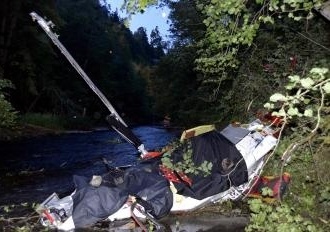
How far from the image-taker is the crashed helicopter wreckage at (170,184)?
7137 millimetres

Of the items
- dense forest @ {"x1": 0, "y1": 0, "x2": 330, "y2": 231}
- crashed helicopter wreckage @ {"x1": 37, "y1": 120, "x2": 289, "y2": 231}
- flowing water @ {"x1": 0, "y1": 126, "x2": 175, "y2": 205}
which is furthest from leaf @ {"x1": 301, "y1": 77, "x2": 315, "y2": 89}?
flowing water @ {"x1": 0, "y1": 126, "x2": 175, "y2": 205}

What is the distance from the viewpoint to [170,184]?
25.0 feet

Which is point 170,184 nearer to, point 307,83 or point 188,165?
point 188,165

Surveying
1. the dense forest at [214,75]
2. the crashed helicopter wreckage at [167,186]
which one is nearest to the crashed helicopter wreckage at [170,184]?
the crashed helicopter wreckage at [167,186]

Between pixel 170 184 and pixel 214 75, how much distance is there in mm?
10011

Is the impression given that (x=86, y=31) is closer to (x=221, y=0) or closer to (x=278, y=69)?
(x=278, y=69)

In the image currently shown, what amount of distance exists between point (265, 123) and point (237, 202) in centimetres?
189

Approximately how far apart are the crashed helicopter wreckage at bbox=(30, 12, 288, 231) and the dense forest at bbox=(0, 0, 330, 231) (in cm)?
67

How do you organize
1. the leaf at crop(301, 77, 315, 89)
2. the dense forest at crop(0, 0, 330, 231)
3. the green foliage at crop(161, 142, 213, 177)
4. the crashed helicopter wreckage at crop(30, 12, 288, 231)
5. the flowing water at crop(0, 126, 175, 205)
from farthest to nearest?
the flowing water at crop(0, 126, 175, 205)
the green foliage at crop(161, 142, 213, 177)
the crashed helicopter wreckage at crop(30, 12, 288, 231)
the dense forest at crop(0, 0, 330, 231)
the leaf at crop(301, 77, 315, 89)

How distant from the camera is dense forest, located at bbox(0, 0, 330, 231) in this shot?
16.3 ft

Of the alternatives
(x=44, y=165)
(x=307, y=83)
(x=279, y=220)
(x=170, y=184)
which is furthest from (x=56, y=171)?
(x=307, y=83)

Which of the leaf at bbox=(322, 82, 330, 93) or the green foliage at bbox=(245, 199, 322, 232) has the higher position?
the leaf at bbox=(322, 82, 330, 93)

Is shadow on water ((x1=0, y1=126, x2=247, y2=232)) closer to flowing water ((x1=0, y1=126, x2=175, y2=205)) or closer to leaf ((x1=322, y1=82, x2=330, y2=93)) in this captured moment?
flowing water ((x1=0, y1=126, x2=175, y2=205))

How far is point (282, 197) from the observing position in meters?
7.15
